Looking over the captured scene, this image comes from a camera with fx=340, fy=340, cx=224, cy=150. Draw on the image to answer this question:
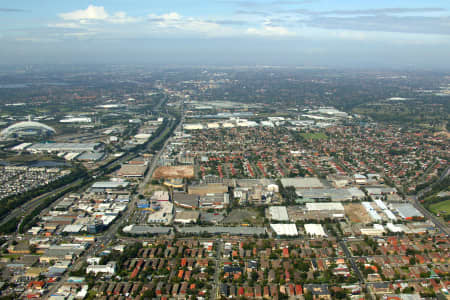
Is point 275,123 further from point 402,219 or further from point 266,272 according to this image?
point 266,272

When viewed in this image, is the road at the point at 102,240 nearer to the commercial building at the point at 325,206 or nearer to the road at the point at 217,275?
the road at the point at 217,275

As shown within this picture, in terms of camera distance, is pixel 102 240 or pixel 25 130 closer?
pixel 102 240

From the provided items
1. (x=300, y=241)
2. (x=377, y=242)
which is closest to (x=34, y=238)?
(x=300, y=241)

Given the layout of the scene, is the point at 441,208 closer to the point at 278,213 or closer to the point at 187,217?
the point at 278,213

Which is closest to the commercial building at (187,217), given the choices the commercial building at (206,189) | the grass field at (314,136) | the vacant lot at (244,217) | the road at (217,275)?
the vacant lot at (244,217)

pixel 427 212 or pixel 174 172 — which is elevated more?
pixel 174 172

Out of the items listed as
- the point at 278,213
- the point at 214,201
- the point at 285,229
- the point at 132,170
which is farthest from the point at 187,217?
the point at 132,170
